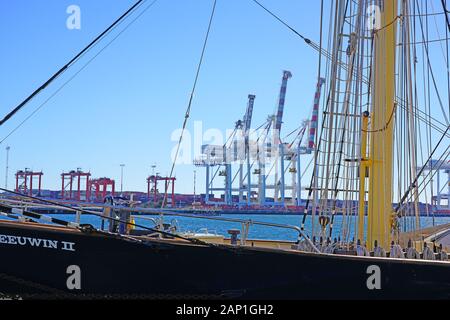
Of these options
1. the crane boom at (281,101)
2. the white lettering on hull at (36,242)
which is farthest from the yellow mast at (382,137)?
the crane boom at (281,101)

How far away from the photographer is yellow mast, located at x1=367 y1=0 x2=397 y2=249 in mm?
10750

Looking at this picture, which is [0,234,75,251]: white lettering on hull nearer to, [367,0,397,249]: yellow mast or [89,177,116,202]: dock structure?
[367,0,397,249]: yellow mast

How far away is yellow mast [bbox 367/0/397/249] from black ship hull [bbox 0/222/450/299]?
263 centimetres

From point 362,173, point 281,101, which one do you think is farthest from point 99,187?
point 362,173

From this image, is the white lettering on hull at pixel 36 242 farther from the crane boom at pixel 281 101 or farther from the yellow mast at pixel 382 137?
the crane boom at pixel 281 101

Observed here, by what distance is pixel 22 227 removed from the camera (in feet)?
26.0

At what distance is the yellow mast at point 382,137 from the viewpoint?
35.3ft

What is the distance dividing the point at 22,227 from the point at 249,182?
345 ft

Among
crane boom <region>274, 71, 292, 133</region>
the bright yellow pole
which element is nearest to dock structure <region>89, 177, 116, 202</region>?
crane boom <region>274, 71, 292, 133</region>

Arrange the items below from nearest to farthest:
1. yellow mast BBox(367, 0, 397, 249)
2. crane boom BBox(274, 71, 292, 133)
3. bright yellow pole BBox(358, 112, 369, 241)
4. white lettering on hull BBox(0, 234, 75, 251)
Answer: white lettering on hull BBox(0, 234, 75, 251), yellow mast BBox(367, 0, 397, 249), bright yellow pole BBox(358, 112, 369, 241), crane boom BBox(274, 71, 292, 133)
